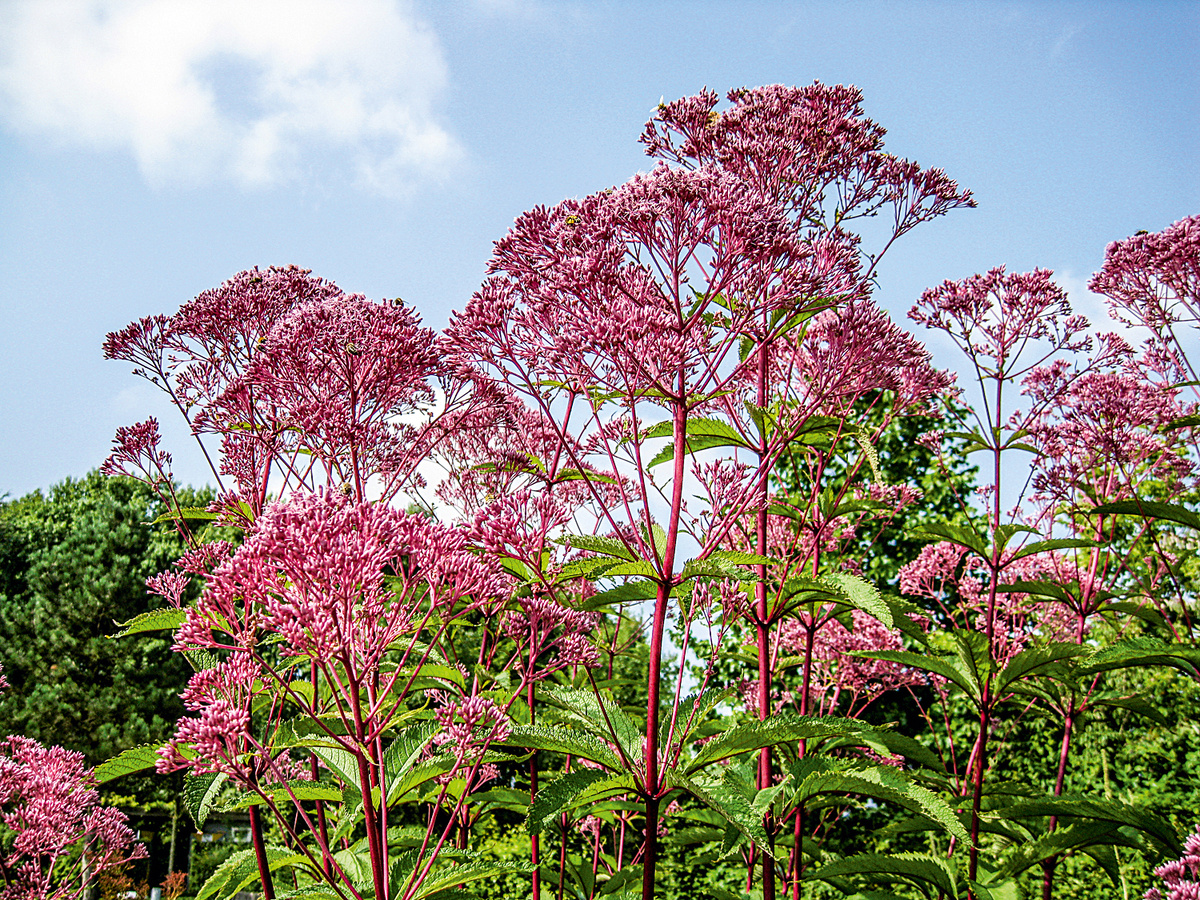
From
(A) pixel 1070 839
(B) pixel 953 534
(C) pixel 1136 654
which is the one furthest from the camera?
(B) pixel 953 534

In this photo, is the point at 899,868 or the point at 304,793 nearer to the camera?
the point at 304,793

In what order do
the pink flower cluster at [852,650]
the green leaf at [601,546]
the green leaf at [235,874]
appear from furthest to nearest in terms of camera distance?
the pink flower cluster at [852,650], the green leaf at [235,874], the green leaf at [601,546]

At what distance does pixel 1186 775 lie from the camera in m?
9.50

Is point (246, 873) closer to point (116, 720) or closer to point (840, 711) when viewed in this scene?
point (840, 711)

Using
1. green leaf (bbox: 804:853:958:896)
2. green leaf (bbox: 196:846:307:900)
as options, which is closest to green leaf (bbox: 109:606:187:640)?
green leaf (bbox: 196:846:307:900)

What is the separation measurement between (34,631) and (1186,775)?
25.5 metres

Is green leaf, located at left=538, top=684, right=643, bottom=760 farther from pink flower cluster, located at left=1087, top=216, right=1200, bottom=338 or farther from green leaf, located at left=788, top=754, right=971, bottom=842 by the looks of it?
pink flower cluster, located at left=1087, top=216, right=1200, bottom=338

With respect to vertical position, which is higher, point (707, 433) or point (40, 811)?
point (707, 433)

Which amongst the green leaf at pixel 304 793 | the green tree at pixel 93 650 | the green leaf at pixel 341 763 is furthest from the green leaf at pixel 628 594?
the green tree at pixel 93 650

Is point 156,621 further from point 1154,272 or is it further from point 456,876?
point 1154,272

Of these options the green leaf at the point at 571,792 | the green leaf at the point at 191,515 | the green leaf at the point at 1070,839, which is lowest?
the green leaf at the point at 1070,839

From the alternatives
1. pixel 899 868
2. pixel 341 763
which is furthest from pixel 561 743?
pixel 899 868

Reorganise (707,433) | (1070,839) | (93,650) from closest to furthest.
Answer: (1070,839)
(707,433)
(93,650)

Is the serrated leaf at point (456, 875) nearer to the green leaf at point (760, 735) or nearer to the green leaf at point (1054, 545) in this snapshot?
the green leaf at point (760, 735)
